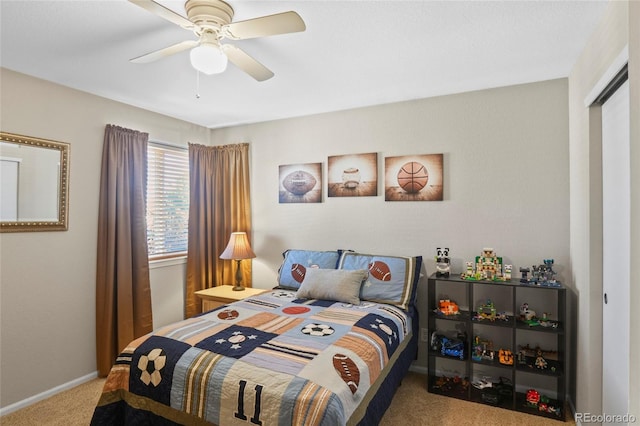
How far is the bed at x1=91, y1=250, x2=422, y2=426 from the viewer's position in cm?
160

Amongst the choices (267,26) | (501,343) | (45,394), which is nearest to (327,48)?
(267,26)

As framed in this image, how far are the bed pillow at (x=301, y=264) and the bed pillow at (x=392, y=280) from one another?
0.33 m

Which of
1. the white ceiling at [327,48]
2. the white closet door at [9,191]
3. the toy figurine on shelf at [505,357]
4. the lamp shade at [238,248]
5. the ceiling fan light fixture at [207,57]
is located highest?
the white ceiling at [327,48]

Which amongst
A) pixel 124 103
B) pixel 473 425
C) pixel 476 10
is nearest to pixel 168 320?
pixel 124 103

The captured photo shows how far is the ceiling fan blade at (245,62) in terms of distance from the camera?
6.04 feet

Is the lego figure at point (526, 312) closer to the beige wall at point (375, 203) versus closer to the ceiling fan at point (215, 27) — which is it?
the beige wall at point (375, 203)

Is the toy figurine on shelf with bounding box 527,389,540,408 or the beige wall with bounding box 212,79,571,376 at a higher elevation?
the beige wall with bounding box 212,79,571,376

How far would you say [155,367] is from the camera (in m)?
1.89

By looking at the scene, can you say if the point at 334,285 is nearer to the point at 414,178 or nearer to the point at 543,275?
the point at 414,178

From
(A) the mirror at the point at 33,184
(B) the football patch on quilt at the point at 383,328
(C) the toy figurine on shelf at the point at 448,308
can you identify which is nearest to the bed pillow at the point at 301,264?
(B) the football patch on quilt at the point at 383,328

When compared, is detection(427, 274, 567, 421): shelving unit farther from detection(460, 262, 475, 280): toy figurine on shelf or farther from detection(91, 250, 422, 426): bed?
detection(91, 250, 422, 426): bed

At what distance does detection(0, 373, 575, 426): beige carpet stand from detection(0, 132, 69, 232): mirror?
1.35 meters

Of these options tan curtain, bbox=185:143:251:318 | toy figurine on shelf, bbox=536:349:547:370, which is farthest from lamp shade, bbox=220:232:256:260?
toy figurine on shelf, bbox=536:349:547:370

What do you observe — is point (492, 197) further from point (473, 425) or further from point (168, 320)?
point (168, 320)
